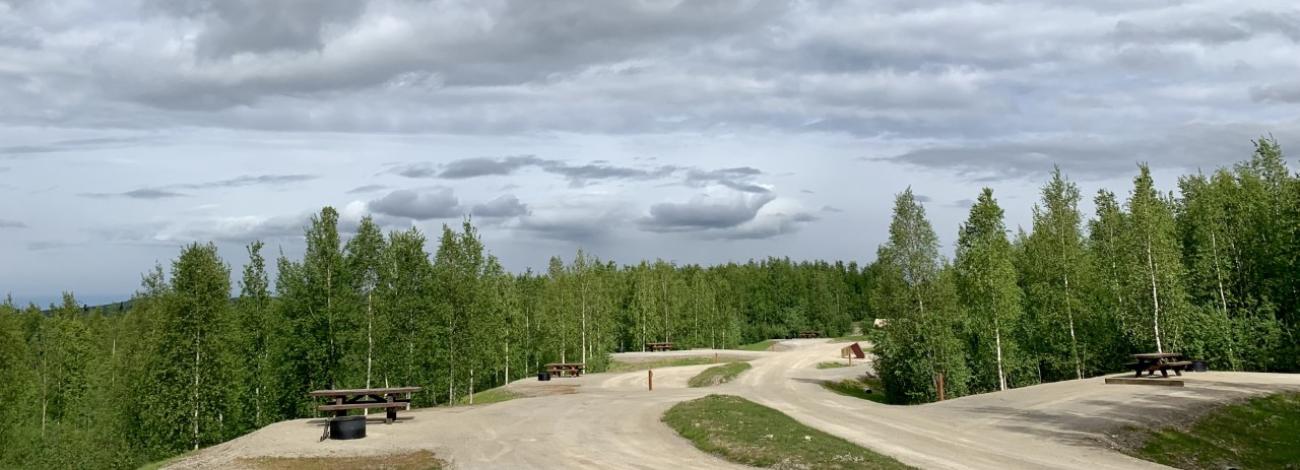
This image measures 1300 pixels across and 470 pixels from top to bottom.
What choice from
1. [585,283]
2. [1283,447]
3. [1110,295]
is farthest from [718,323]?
[1283,447]

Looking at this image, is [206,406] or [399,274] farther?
[399,274]

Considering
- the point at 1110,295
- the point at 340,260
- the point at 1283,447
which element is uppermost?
the point at 340,260

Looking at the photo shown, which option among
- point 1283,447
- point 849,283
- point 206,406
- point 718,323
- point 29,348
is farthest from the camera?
point 849,283

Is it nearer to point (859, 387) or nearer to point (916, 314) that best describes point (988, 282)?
point (916, 314)

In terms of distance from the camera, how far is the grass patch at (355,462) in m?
19.1

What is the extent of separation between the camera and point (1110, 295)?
5047 centimetres

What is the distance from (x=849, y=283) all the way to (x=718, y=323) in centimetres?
5357

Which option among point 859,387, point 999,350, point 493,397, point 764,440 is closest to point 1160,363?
point 999,350

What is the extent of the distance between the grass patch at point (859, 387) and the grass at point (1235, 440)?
21863 mm

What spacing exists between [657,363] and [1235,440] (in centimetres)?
5388

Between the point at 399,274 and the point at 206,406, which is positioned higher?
the point at 399,274

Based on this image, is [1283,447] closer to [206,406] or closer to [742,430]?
[742,430]

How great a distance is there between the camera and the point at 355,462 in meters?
19.8

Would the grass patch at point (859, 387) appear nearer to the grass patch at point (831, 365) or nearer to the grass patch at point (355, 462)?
the grass patch at point (831, 365)
